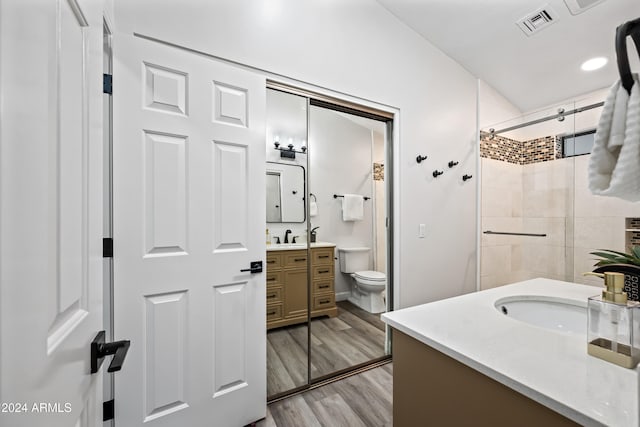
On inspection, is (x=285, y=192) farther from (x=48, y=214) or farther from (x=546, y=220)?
(x=546, y=220)

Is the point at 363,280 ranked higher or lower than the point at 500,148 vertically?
lower

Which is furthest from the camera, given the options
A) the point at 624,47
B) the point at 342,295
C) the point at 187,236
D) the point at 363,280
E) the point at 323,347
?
the point at 342,295

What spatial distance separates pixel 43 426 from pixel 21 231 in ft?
0.98

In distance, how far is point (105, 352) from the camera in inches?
24.7

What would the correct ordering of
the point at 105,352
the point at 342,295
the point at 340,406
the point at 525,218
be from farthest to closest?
the point at 342,295, the point at 525,218, the point at 340,406, the point at 105,352

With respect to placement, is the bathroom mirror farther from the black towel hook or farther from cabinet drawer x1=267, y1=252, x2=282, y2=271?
the black towel hook

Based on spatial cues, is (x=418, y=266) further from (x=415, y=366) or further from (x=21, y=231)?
(x=21, y=231)

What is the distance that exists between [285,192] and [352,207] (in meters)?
1.12

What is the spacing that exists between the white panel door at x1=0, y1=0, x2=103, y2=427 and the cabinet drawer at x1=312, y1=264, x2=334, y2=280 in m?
2.03

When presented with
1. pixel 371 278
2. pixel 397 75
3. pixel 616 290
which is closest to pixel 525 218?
pixel 371 278

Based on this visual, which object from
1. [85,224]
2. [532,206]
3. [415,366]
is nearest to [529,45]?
[532,206]

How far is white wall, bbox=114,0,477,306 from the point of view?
1.45m

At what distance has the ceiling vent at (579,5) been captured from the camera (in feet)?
5.57

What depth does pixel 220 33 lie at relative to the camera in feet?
4.84
